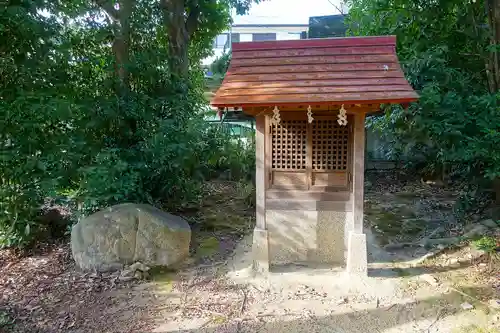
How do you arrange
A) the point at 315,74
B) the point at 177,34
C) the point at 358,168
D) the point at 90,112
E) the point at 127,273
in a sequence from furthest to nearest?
the point at 177,34 → the point at 90,112 → the point at 127,273 → the point at 358,168 → the point at 315,74

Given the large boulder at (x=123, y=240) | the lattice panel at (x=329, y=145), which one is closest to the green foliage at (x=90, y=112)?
the large boulder at (x=123, y=240)

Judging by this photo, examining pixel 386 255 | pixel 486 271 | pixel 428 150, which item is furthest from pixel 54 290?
pixel 428 150

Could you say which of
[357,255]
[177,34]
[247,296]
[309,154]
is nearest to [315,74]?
[309,154]

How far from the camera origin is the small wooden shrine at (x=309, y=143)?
5.45 meters

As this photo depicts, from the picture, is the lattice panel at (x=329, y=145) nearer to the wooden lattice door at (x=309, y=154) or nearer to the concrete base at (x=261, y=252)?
the wooden lattice door at (x=309, y=154)

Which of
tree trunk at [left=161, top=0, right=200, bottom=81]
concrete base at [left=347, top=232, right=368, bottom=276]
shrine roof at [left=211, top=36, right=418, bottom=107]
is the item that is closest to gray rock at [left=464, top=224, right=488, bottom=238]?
concrete base at [left=347, top=232, right=368, bottom=276]

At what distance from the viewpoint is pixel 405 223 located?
28.2ft

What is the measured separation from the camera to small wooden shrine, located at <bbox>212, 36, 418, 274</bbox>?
5453mm

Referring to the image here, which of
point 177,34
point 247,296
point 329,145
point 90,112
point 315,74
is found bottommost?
point 247,296

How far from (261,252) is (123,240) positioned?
2.12 meters

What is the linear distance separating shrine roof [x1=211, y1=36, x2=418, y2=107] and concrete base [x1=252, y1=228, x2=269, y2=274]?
2.01 meters

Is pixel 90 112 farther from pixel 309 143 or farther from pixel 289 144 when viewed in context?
pixel 309 143

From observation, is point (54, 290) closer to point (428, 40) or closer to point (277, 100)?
point (277, 100)

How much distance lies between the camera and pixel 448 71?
6.91 metres
